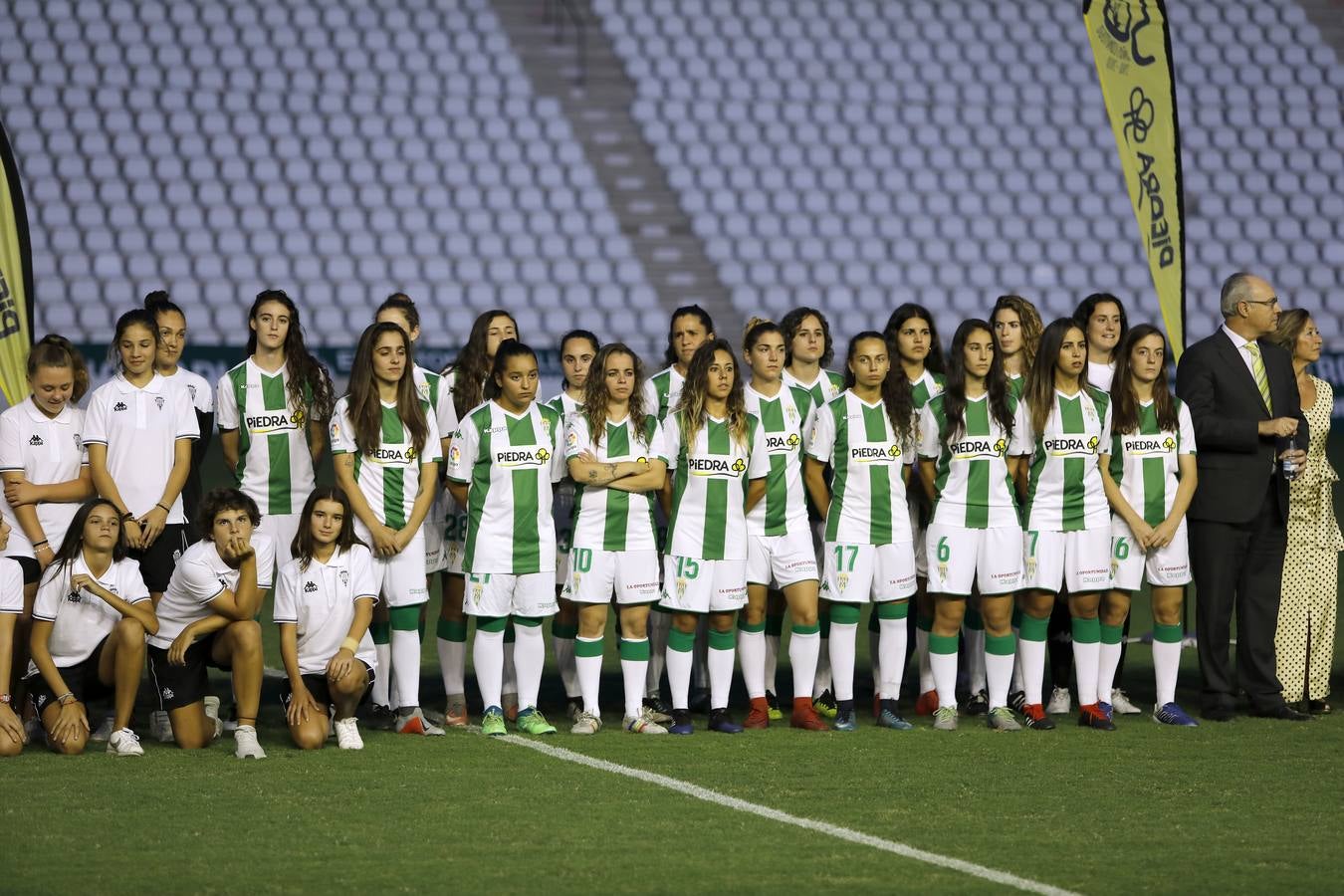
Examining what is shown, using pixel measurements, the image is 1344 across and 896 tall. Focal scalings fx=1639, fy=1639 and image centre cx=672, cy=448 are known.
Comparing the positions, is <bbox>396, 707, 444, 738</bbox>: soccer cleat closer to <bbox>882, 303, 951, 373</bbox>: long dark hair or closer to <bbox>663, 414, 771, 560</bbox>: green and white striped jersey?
<bbox>663, 414, 771, 560</bbox>: green and white striped jersey

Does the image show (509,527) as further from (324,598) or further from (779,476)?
(779,476)

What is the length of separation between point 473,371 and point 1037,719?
2.58 metres

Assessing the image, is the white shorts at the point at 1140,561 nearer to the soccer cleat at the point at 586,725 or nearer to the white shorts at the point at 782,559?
the white shorts at the point at 782,559

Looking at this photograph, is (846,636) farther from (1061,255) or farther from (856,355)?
(1061,255)

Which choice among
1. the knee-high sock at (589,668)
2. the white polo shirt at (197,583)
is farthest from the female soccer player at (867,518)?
the white polo shirt at (197,583)

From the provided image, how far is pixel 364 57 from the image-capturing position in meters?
17.0

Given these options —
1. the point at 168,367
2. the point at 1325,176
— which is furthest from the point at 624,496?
the point at 1325,176

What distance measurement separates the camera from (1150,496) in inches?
247

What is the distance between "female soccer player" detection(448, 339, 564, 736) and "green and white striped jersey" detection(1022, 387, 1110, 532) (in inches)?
73.3

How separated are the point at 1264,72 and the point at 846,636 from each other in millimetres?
14622

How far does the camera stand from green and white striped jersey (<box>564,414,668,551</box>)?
6117mm

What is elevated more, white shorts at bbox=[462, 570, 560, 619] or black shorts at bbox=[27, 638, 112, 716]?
white shorts at bbox=[462, 570, 560, 619]

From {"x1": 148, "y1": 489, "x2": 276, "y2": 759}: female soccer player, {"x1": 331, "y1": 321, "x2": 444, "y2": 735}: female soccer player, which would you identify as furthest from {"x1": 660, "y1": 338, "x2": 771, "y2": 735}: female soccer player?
{"x1": 148, "y1": 489, "x2": 276, "y2": 759}: female soccer player

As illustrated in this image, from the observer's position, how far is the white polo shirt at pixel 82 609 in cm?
573
